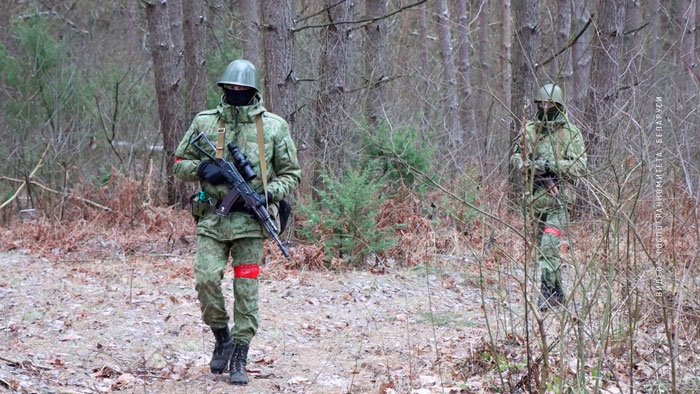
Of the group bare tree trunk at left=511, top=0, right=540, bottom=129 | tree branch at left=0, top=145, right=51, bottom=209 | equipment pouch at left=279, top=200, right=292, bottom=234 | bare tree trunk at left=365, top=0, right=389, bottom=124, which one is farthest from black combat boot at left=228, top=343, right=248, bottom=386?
tree branch at left=0, top=145, right=51, bottom=209

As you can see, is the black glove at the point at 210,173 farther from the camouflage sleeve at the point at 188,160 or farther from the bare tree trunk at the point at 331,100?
the bare tree trunk at the point at 331,100

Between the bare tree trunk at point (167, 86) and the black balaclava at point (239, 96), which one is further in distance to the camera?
the bare tree trunk at point (167, 86)

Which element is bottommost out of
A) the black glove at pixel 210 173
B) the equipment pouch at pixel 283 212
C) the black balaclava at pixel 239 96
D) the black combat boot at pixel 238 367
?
the black combat boot at pixel 238 367

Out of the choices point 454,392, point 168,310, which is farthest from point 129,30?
point 454,392

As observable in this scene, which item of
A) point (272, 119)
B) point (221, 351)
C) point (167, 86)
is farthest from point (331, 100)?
point (221, 351)

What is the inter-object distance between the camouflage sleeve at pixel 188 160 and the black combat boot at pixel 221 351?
1.08 meters

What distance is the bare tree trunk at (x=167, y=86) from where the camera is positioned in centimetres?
1269

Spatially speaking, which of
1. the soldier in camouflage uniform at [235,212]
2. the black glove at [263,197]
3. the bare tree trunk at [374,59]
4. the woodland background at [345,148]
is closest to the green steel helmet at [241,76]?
the soldier in camouflage uniform at [235,212]

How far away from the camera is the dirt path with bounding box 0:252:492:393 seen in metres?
5.58

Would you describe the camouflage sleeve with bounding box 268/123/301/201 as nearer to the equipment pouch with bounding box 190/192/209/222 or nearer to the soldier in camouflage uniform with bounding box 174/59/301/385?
the soldier in camouflage uniform with bounding box 174/59/301/385

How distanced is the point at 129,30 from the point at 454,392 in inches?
812

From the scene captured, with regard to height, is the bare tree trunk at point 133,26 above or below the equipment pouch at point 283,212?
above

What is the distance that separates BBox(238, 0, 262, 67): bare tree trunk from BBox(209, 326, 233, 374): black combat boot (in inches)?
337

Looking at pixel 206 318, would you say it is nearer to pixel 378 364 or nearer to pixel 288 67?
pixel 378 364
